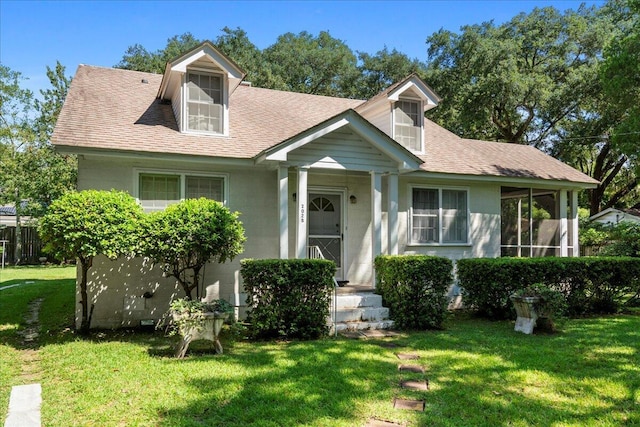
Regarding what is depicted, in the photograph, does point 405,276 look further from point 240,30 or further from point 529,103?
point 240,30

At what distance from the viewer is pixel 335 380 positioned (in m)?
4.72

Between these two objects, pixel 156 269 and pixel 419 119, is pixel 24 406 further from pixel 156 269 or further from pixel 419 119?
pixel 419 119

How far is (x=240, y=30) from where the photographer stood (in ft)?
105

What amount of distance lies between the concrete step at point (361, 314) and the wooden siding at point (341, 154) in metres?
2.78

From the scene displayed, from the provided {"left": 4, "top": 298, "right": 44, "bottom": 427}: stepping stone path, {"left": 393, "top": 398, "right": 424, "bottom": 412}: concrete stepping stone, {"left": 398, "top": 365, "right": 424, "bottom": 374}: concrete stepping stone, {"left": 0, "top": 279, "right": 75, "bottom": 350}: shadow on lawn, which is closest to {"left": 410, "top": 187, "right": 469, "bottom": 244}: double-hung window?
{"left": 398, "top": 365, "right": 424, "bottom": 374}: concrete stepping stone

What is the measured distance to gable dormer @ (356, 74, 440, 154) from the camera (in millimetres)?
10266

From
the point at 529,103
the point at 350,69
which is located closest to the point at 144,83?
the point at 529,103

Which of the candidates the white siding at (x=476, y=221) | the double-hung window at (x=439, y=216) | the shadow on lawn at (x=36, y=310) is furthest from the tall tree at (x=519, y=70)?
the shadow on lawn at (x=36, y=310)

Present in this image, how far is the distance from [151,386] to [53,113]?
25.1m

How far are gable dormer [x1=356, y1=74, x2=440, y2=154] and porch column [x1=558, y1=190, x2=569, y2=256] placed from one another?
4.57m

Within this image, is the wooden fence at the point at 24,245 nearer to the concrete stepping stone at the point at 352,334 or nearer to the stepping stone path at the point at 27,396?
the stepping stone path at the point at 27,396

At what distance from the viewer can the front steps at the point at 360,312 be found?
764 cm

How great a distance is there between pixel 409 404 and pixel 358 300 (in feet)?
13.1

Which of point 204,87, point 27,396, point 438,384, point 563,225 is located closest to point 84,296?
point 27,396
